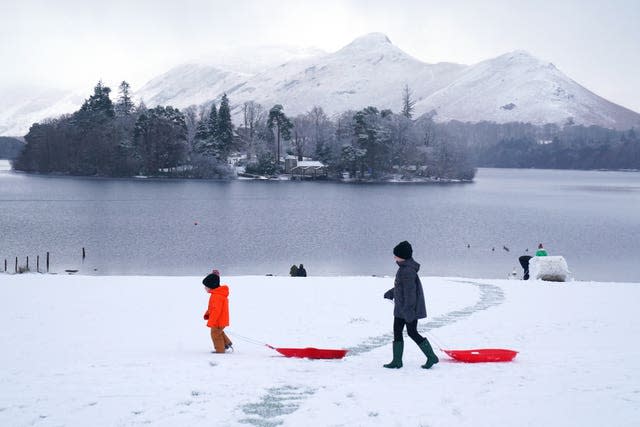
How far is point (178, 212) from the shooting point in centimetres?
6694

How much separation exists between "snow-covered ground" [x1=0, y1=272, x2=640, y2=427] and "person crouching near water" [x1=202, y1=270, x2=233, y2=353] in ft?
1.33

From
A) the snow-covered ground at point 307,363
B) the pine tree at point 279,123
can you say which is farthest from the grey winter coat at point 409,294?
the pine tree at point 279,123

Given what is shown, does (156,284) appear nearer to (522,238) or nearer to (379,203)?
(522,238)

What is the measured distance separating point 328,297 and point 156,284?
266 inches

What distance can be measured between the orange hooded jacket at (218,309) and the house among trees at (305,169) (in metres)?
119

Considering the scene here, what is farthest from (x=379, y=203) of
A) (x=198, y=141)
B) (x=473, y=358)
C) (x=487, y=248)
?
(x=473, y=358)

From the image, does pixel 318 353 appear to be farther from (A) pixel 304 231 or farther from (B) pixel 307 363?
(A) pixel 304 231

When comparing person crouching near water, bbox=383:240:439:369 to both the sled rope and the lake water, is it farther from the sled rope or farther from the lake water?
the lake water

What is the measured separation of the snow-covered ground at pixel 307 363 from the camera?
24.0ft

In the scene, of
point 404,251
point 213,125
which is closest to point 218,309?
point 404,251

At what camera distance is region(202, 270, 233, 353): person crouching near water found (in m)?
11.1

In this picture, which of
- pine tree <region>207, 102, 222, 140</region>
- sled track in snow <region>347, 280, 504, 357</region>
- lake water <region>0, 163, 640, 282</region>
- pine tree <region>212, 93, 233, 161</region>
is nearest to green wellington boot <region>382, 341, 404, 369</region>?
sled track in snow <region>347, 280, 504, 357</region>

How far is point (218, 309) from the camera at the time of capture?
11188mm

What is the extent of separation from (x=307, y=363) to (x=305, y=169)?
403ft
